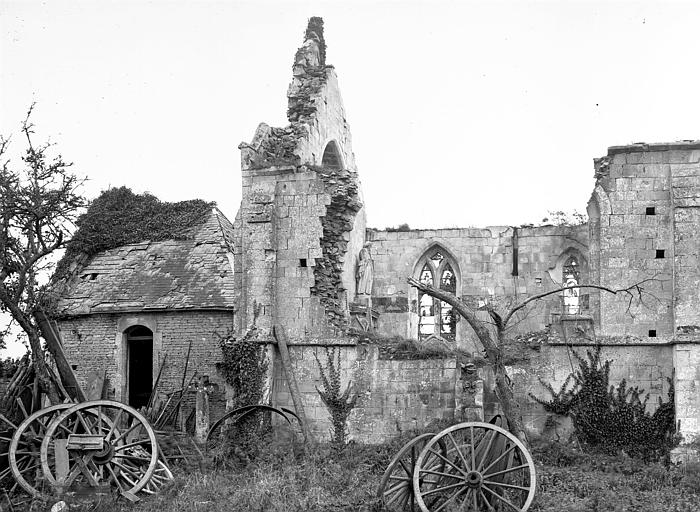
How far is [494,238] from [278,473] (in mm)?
13454

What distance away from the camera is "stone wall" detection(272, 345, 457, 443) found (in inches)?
834

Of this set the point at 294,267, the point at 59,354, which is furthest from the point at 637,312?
the point at 59,354

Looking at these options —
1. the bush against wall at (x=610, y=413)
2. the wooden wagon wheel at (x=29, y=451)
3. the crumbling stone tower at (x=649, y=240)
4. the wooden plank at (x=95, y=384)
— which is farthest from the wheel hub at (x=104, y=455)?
the wooden plank at (x=95, y=384)

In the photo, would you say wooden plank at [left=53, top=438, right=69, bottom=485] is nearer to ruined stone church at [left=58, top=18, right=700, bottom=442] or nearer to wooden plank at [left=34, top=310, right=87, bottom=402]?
wooden plank at [left=34, top=310, right=87, bottom=402]

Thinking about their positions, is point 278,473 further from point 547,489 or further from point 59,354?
point 59,354

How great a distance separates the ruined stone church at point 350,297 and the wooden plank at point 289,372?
0.46 ft

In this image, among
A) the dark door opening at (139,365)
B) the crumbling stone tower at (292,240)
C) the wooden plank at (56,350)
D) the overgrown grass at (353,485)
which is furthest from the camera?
the dark door opening at (139,365)

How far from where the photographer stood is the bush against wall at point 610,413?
20141 millimetres

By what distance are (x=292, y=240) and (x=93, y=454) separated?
24.8ft

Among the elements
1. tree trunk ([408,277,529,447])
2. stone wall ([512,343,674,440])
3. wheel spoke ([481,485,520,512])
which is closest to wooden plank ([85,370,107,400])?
stone wall ([512,343,674,440])

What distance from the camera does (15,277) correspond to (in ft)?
71.9

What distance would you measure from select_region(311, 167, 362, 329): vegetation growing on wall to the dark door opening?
6876 millimetres

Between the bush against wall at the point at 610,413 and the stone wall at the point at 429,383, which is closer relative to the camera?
the bush against wall at the point at 610,413

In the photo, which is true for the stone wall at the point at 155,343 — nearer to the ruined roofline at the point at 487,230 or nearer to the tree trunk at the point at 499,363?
the ruined roofline at the point at 487,230
